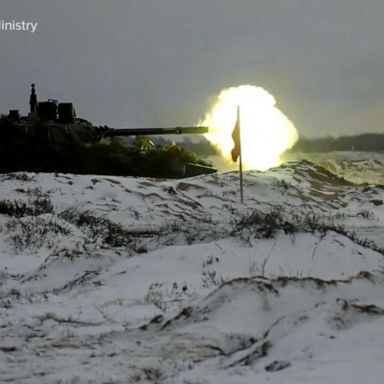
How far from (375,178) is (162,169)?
1518cm

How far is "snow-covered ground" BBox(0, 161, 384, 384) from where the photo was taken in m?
4.15

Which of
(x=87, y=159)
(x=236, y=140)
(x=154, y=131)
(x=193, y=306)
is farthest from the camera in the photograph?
(x=154, y=131)

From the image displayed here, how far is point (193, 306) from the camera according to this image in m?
5.56

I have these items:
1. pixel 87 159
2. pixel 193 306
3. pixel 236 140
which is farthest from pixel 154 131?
pixel 193 306

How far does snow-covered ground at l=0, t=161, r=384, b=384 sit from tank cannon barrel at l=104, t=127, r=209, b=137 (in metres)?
16.8

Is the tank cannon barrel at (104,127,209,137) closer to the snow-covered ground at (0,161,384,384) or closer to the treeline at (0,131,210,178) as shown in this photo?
the treeline at (0,131,210,178)

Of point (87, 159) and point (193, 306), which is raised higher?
point (87, 159)

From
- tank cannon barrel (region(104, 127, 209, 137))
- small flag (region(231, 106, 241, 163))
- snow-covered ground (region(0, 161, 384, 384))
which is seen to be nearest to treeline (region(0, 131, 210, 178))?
tank cannon barrel (region(104, 127, 209, 137))

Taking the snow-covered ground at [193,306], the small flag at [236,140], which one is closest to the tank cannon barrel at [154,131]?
the small flag at [236,140]

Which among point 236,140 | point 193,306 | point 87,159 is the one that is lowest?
point 193,306

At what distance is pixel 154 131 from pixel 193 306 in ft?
→ 88.5

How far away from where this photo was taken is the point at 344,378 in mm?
3662

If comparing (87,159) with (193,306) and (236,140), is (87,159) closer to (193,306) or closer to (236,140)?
(236,140)

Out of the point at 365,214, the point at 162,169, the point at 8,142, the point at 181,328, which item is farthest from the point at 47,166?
the point at 181,328
